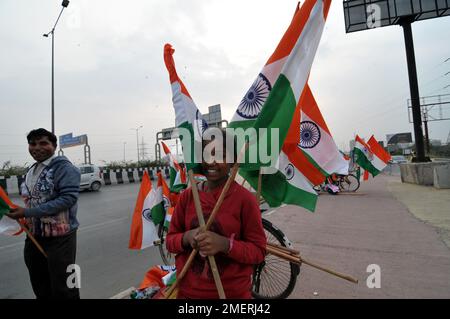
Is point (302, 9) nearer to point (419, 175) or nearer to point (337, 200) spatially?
point (337, 200)

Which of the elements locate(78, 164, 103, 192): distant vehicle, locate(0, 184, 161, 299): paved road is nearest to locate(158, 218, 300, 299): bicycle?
locate(0, 184, 161, 299): paved road

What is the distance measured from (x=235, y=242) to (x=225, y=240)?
60mm

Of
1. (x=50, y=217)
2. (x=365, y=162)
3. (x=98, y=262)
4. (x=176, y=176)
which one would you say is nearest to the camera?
(x=50, y=217)

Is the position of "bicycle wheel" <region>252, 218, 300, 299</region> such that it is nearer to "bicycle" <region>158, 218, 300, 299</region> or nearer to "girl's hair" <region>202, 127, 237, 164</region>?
"bicycle" <region>158, 218, 300, 299</region>

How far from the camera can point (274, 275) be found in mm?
3070

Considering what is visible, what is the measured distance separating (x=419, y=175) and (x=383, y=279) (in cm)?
1075

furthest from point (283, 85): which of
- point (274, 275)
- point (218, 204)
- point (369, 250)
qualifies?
point (369, 250)

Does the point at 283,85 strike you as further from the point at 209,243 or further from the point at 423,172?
the point at 423,172

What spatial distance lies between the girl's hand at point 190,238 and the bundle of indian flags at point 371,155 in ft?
32.2

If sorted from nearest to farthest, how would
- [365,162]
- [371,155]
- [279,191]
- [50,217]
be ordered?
[50,217]
[279,191]
[371,155]
[365,162]

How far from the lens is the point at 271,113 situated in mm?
1929

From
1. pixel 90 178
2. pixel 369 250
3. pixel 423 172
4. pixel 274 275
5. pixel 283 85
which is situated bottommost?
pixel 369 250

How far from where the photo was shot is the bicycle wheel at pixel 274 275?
287 centimetres
